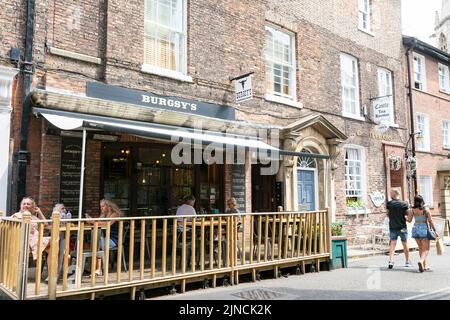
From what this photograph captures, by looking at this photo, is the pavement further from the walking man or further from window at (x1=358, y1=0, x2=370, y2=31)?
window at (x1=358, y1=0, x2=370, y2=31)

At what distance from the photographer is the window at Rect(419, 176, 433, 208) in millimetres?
18375

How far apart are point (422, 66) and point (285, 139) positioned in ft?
34.9

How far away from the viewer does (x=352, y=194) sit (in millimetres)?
14555

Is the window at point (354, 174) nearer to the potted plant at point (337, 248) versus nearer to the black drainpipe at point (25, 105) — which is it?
the potted plant at point (337, 248)

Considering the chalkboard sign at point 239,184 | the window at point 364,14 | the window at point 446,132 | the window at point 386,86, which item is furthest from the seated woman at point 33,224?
the window at point 446,132

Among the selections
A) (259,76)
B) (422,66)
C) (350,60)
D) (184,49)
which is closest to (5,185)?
(184,49)

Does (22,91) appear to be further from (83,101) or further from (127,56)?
(127,56)

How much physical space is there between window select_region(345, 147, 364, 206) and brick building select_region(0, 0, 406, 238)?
5 centimetres

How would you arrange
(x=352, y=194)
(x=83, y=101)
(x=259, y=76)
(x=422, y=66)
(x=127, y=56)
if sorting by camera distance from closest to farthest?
(x=83, y=101), (x=127, y=56), (x=259, y=76), (x=352, y=194), (x=422, y=66)

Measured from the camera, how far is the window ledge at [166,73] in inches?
364

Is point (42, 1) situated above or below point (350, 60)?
below

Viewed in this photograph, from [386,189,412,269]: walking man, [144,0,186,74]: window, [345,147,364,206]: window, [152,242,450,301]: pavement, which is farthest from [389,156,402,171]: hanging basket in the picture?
[144,0,186,74]: window

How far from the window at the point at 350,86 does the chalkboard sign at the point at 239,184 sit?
5.48 metres
